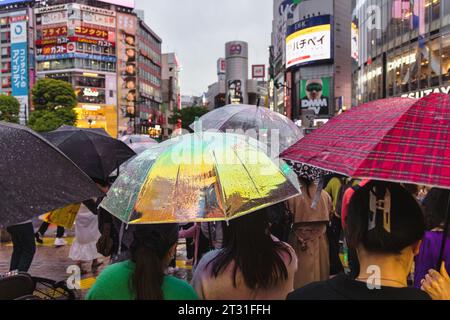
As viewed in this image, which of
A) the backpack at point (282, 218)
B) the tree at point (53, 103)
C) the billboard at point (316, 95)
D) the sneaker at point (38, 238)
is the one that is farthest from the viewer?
the billboard at point (316, 95)

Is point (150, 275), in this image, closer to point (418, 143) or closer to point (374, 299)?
point (374, 299)

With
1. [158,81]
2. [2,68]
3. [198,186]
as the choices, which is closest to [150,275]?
[198,186]

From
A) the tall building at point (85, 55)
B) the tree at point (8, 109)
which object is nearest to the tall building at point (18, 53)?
the tall building at point (85, 55)

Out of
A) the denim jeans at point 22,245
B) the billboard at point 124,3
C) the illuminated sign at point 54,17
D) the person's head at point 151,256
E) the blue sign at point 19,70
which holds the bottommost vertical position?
the denim jeans at point 22,245

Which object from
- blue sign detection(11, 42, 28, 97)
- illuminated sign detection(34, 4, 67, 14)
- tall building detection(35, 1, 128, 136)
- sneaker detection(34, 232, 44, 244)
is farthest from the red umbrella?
illuminated sign detection(34, 4, 67, 14)

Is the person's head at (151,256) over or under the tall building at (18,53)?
under

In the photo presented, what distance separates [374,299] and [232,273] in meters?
1.07

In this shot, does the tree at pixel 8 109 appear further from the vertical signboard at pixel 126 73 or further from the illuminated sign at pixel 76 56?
the vertical signboard at pixel 126 73

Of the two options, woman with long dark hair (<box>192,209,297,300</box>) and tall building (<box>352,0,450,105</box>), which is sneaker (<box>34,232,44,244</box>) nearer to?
woman with long dark hair (<box>192,209,297,300</box>)

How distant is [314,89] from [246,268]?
6055cm

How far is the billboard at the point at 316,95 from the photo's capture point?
60312 millimetres

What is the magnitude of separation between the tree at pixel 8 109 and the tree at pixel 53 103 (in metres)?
→ 12.0
